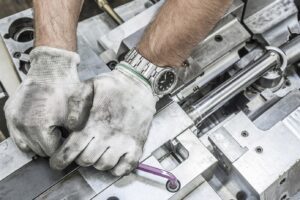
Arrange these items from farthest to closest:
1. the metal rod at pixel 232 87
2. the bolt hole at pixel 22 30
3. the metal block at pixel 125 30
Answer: the bolt hole at pixel 22 30, the metal block at pixel 125 30, the metal rod at pixel 232 87

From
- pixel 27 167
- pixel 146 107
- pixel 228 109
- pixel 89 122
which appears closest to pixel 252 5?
pixel 228 109

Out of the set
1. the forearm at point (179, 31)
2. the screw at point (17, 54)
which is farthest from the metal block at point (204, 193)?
the screw at point (17, 54)

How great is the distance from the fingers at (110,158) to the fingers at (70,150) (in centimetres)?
5

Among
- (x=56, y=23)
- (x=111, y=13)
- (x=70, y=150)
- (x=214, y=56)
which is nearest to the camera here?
(x=70, y=150)

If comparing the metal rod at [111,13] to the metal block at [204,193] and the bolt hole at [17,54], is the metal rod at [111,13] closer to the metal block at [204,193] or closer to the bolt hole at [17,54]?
the bolt hole at [17,54]

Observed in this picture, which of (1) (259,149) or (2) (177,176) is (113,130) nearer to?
(2) (177,176)

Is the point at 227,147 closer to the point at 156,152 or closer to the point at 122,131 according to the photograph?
the point at 156,152

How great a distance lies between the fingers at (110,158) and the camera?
1.15 m

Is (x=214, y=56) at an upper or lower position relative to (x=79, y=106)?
lower

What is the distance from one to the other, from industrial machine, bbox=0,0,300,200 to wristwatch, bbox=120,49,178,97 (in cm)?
5

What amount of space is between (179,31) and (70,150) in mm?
448

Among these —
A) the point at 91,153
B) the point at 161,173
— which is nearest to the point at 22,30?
the point at 91,153

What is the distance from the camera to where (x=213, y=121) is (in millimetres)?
1511

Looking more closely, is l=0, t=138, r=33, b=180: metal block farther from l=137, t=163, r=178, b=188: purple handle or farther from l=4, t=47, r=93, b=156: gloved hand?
l=137, t=163, r=178, b=188: purple handle
